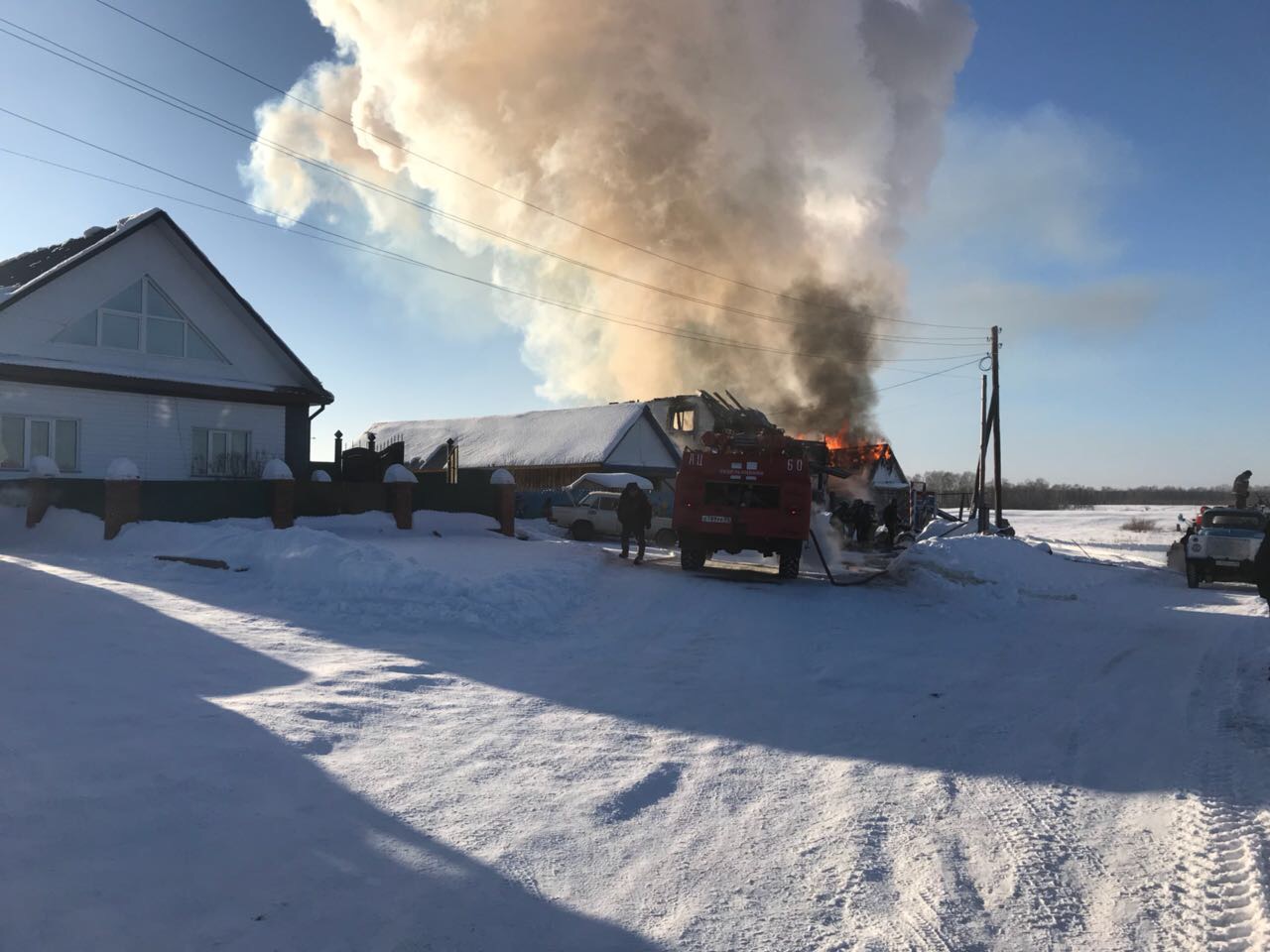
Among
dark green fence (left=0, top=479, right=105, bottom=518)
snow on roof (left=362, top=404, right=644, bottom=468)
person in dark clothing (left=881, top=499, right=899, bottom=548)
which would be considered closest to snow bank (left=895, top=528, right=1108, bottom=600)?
person in dark clothing (left=881, top=499, right=899, bottom=548)

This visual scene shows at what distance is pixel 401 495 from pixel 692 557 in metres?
7.41

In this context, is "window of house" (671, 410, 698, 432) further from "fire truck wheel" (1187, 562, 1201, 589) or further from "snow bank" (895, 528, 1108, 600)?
"fire truck wheel" (1187, 562, 1201, 589)

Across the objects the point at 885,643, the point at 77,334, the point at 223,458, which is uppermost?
the point at 77,334

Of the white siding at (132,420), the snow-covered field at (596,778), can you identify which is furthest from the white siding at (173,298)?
the snow-covered field at (596,778)

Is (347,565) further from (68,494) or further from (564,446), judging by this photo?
(564,446)

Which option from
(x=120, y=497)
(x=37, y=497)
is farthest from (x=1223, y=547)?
(x=37, y=497)

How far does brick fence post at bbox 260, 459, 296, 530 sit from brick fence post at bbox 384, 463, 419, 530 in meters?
2.51

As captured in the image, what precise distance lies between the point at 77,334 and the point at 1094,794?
66.7 feet

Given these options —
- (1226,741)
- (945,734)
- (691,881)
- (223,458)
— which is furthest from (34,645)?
(223,458)

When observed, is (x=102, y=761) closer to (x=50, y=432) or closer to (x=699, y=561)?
(x=699, y=561)

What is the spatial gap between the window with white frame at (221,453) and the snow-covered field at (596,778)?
9.60 metres

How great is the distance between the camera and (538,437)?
136 ft

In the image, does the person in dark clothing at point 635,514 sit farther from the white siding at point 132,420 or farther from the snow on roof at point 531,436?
the snow on roof at point 531,436

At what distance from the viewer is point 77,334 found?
58.6 ft
